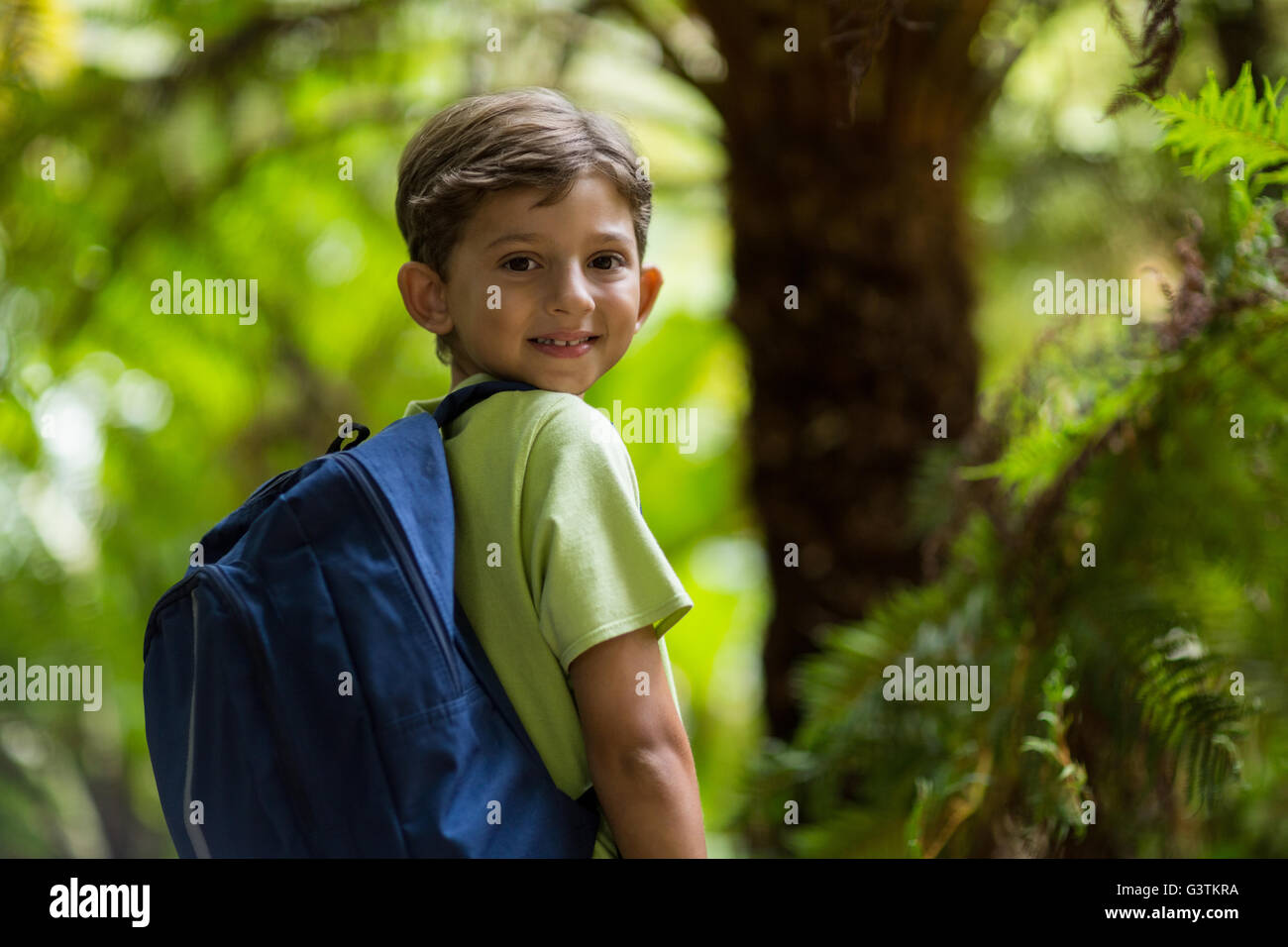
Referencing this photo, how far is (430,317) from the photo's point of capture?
753mm

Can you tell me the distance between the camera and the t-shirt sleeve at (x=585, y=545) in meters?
0.62

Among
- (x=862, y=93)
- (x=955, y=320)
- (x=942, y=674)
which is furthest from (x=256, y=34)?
(x=942, y=674)

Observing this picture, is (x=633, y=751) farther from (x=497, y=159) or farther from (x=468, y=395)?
(x=497, y=159)

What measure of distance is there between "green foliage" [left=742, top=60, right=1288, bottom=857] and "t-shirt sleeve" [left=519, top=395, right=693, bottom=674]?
438mm

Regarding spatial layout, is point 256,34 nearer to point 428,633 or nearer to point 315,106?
point 315,106

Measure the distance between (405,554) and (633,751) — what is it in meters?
0.17

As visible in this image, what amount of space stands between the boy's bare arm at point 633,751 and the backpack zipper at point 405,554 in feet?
0.24

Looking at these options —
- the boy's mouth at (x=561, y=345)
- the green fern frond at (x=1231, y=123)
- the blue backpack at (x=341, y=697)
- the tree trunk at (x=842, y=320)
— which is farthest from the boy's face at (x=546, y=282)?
the tree trunk at (x=842, y=320)

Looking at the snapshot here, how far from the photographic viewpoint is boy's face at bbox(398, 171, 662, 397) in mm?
696

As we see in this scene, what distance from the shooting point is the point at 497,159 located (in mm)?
691

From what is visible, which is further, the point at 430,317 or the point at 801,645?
the point at 801,645

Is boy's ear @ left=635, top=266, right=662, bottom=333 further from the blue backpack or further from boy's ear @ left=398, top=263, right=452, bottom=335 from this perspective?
the blue backpack

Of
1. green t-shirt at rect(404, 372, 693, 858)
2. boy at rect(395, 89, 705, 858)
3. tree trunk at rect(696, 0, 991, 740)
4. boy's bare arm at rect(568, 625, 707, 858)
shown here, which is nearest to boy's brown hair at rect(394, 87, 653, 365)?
boy at rect(395, 89, 705, 858)

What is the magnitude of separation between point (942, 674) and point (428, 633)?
31.4 inches
